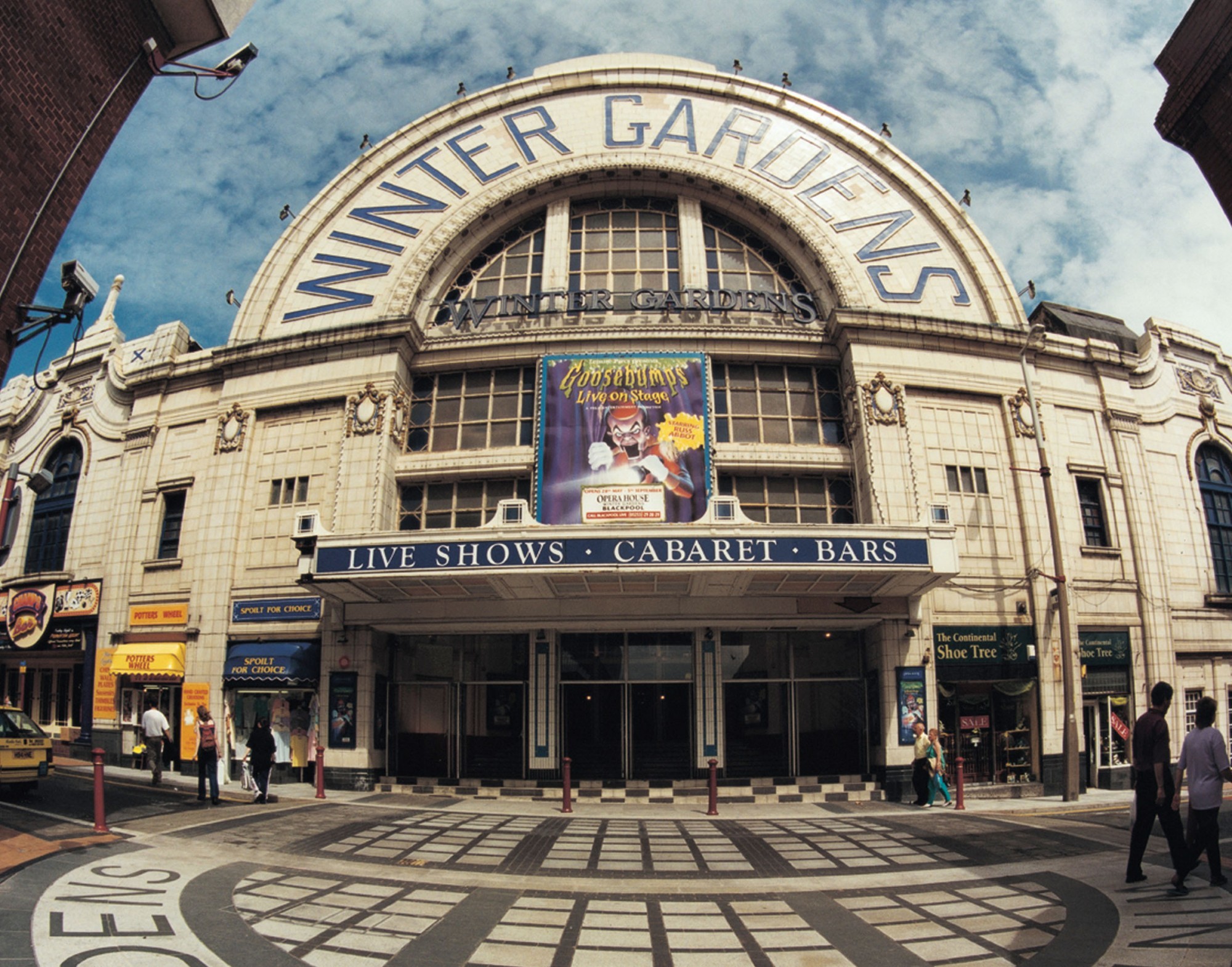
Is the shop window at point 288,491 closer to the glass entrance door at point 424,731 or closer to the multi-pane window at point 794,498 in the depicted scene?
the glass entrance door at point 424,731

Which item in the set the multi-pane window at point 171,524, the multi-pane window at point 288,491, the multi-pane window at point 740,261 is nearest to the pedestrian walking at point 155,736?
the multi-pane window at point 288,491

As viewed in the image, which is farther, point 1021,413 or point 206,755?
point 1021,413

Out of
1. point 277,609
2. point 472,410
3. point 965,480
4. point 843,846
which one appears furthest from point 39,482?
point 965,480

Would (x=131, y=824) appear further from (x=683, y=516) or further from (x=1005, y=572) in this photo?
(x=1005, y=572)

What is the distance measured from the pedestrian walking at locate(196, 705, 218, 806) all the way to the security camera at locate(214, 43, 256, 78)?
1289 cm

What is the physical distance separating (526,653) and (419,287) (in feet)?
41.9

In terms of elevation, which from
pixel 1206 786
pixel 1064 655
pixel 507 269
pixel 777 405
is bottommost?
pixel 1206 786

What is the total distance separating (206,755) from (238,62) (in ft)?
46.1

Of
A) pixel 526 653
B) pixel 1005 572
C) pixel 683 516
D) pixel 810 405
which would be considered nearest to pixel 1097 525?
pixel 1005 572

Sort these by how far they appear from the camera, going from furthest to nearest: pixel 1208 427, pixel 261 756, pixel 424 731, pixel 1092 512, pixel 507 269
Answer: pixel 507 269
pixel 1208 427
pixel 1092 512
pixel 424 731
pixel 261 756

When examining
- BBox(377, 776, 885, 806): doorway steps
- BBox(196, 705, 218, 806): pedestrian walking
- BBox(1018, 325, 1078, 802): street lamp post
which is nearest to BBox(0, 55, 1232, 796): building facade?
BBox(377, 776, 885, 806): doorway steps

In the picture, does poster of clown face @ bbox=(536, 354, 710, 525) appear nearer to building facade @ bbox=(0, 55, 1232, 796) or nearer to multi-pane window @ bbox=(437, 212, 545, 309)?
building facade @ bbox=(0, 55, 1232, 796)

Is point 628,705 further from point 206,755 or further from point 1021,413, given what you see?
point 1021,413

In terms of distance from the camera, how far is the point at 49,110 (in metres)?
11.9
